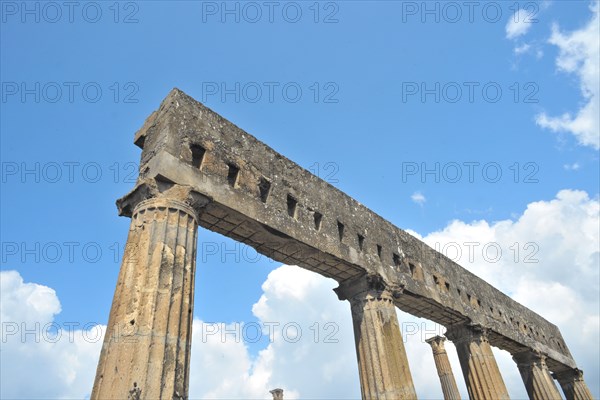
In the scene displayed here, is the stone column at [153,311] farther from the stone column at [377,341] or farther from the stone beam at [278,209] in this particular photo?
the stone column at [377,341]

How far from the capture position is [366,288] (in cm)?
1070

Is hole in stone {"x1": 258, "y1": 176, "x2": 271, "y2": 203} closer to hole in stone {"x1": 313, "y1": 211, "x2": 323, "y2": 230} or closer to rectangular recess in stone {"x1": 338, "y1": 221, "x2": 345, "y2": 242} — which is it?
hole in stone {"x1": 313, "y1": 211, "x2": 323, "y2": 230}

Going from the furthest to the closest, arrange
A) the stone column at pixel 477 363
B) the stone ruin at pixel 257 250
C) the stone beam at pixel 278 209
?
the stone column at pixel 477 363
the stone beam at pixel 278 209
the stone ruin at pixel 257 250

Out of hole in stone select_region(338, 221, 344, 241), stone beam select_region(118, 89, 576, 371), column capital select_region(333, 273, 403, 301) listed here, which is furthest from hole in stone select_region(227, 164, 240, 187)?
column capital select_region(333, 273, 403, 301)

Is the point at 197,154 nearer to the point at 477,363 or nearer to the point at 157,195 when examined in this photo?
the point at 157,195

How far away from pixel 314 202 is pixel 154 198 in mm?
4265

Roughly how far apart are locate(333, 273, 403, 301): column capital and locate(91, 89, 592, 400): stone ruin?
0.09 feet

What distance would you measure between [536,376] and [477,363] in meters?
5.64

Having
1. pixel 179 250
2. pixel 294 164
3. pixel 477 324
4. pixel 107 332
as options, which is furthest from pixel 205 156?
pixel 477 324

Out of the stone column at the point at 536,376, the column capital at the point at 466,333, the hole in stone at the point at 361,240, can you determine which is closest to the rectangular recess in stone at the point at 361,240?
the hole in stone at the point at 361,240

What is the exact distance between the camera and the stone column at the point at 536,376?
1705cm

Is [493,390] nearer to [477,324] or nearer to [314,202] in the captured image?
[477,324]

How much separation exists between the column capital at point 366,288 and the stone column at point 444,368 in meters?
10.8

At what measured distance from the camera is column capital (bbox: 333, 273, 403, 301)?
10702 millimetres
